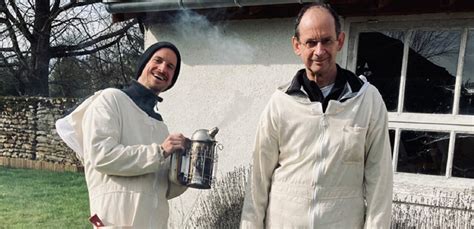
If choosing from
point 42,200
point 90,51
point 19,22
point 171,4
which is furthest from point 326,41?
point 19,22

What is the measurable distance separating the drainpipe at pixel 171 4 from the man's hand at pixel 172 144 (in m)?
1.98

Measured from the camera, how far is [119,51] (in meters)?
19.0

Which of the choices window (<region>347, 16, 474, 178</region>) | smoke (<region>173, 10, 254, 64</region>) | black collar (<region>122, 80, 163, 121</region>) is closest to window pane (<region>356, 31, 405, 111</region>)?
window (<region>347, 16, 474, 178</region>)

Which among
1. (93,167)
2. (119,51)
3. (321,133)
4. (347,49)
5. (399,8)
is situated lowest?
(93,167)

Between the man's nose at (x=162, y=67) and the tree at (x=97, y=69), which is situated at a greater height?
the tree at (x=97, y=69)

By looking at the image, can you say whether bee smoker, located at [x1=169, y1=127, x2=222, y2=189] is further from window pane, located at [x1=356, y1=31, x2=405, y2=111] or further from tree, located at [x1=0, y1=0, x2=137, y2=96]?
tree, located at [x1=0, y1=0, x2=137, y2=96]

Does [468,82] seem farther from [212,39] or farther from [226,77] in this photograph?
[212,39]

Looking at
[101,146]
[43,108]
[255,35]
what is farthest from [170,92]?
[43,108]

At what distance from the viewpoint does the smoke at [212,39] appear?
186 inches

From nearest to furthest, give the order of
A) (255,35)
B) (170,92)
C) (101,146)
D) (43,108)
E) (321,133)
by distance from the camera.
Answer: (321,133)
(101,146)
(255,35)
(170,92)
(43,108)

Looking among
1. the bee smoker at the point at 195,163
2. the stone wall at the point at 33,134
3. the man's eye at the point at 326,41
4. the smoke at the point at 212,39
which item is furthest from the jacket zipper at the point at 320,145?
the stone wall at the point at 33,134

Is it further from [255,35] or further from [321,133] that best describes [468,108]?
[321,133]

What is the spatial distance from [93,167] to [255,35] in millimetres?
2625

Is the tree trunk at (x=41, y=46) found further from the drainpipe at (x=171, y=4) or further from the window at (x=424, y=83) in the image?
the window at (x=424, y=83)
